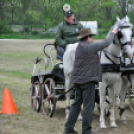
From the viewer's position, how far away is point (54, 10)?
185ft

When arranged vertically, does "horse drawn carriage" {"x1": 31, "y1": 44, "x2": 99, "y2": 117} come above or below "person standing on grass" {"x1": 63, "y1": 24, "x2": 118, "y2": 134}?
below

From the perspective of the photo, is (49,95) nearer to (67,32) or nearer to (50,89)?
(50,89)

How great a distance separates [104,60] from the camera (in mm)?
6590

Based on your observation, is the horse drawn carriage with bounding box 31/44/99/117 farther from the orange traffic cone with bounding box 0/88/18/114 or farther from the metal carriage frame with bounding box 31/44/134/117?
the orange traffic cone with bounding box 0/88/18/114

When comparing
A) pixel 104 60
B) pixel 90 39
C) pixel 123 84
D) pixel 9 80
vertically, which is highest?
pixel 90 39

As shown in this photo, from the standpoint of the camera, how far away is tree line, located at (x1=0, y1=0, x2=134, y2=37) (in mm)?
56062

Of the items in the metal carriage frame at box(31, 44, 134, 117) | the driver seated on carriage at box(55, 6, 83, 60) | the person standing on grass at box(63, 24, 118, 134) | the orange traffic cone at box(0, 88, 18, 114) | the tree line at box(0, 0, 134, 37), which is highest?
the tree line at box(0, 0, 134, 37)

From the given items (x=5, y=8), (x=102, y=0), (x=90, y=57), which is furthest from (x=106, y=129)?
(x=5, y=8)

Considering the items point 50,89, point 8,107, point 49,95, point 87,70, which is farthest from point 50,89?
point 87,70

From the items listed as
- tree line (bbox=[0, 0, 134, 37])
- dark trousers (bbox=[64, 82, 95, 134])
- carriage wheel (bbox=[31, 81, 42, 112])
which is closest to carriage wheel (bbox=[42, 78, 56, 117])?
carriage wheel (bbox=[31, 81, 42, 112])

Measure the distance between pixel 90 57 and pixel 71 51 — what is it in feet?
5.48

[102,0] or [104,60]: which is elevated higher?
[102,0]

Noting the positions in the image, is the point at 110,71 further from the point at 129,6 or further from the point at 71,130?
the point at 129,6

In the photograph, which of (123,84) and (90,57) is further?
(123,84)
